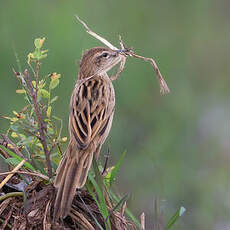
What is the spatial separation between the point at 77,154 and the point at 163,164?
15.0 feet

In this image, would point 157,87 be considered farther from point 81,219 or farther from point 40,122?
point 81,219

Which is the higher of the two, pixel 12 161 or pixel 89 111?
pixel 89 111

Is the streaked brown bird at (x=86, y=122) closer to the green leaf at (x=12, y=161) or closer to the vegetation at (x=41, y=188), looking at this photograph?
the vegetation at (x=41, y=188)

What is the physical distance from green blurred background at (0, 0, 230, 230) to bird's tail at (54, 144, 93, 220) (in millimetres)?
3289

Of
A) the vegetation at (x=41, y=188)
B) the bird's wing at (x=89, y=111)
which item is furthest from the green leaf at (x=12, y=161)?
the bird's wing at (x=89, y=111)

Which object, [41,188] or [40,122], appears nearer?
[41,188]

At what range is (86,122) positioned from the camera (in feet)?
17.2

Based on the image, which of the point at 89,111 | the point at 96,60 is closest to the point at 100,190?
the point at 89,111

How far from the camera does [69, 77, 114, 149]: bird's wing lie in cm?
514

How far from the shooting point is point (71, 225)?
182 inches

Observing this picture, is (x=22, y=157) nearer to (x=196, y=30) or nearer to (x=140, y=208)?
(x=140, y=208)

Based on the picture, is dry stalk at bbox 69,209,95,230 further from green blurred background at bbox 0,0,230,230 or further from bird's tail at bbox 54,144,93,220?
green blurred background at bbox 0,0,230,230

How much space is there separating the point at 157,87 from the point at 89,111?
5339mm

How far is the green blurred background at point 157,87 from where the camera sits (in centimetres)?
919
